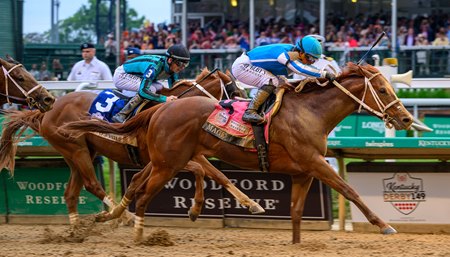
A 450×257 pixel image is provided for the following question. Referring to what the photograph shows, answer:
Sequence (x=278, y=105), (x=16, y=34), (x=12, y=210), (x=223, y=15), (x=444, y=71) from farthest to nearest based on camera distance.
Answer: (x=223, y=15)
(x=444, y=71)
(x=16, y=34)
(x=12, y=210)
(x=278, y=105)

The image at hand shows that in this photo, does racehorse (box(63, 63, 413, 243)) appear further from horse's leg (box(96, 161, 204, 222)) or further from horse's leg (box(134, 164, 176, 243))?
horse's leg (box(96, 161, 204, 222))

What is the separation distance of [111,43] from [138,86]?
32.8 feet

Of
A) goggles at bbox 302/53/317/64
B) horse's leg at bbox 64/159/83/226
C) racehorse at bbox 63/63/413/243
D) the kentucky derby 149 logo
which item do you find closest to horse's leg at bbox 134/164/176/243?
racehorse at bbox 63/63/413/243

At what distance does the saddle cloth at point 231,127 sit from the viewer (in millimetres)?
7770

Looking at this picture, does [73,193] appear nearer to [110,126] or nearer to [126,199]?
[126,199]

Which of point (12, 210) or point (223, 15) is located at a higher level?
point (223, 15)

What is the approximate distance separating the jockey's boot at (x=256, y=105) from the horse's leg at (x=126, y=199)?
1.33 m

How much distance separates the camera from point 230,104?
7883mm

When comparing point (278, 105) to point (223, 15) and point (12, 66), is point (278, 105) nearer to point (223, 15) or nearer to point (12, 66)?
point (12, 66)

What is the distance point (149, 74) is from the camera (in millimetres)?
8562

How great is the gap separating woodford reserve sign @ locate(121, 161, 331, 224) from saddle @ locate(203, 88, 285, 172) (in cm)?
122

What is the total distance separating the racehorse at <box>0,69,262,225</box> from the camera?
8.91 m

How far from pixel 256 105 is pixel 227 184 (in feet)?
3.43

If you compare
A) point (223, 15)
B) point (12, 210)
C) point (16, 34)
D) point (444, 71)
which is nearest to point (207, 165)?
point (12, 210)
